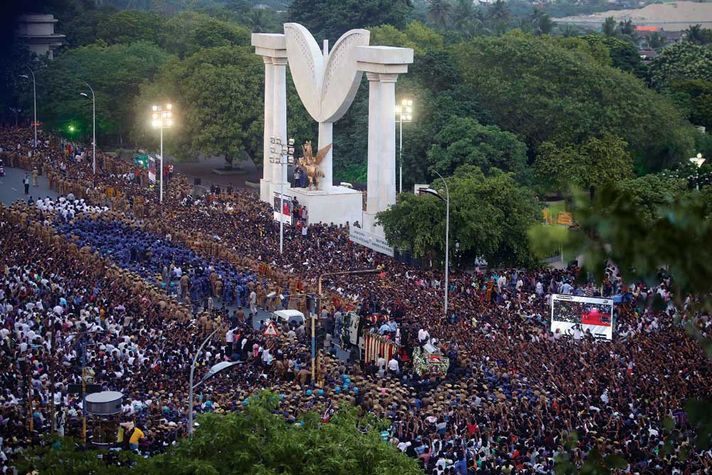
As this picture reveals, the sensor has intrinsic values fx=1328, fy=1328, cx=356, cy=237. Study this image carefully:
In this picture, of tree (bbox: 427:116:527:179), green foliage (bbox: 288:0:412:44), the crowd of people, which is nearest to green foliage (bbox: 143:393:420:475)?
the crowd of people

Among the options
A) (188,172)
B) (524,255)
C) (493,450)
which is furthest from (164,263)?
(188,172)

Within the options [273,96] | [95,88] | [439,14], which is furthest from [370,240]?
[439,14]

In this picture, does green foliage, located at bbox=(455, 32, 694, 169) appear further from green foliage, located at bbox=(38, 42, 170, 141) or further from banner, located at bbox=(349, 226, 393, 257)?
→ green foliage, located at bbox=(38, 42, 170, 141)

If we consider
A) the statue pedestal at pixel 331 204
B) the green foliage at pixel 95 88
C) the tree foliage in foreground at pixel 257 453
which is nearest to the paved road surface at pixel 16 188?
the green foliage at pixel 95 88

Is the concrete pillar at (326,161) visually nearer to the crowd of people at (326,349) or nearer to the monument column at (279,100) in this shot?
the monument column at (279,100)

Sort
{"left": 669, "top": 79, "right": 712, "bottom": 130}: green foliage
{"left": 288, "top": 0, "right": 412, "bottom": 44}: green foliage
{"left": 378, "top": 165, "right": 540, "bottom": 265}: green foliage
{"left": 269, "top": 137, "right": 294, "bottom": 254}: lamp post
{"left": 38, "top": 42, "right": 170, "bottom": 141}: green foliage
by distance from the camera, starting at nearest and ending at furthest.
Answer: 1. {"left": 378, "top": 165, "right": 540, "bottom": 265}: green foliage
2. {"left": 269, "top": 137, "right": 294, "bottom": 254}: lamp post
3. {"left": 669, "top": 79, "right": 712, "bottom": 130}: green foliage
4. {"left": 38, "top": 42, "right": 170, "bottom": 141}: green foliage
5. {"left": 288, "top": 0, "right": 412, "bottom": 44}: green foliage

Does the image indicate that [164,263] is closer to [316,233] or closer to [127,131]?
[316,233]

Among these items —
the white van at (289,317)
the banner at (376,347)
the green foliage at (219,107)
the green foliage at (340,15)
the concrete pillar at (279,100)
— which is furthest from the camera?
the green foliage at (340,15)
